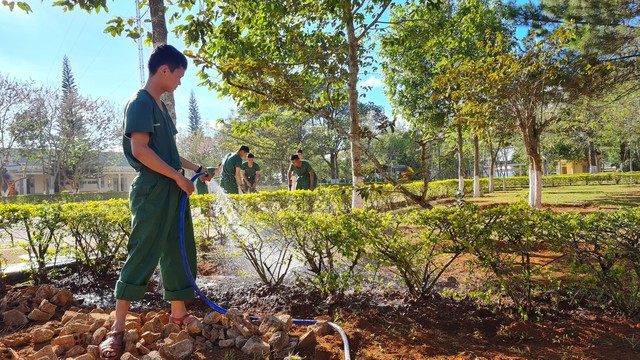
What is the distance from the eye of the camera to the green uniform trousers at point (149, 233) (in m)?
2.28

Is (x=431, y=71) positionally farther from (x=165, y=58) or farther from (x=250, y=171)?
(x=165, y=58)

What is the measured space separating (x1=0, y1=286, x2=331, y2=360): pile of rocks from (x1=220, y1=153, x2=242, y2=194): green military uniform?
19.5ft

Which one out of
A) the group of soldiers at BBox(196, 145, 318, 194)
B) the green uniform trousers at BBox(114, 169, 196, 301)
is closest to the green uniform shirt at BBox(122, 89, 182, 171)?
the green uniform trousers at BBox(114, 169, 196, 301)

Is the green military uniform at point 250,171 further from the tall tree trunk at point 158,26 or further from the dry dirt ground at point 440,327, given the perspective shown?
the dry dirt ground at point 440,327

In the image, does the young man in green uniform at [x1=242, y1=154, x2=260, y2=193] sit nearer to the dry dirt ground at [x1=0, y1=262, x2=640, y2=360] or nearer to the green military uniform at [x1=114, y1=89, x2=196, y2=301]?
the dry dirt ground at [x1=0, y1=262, x2=640, y2=360]

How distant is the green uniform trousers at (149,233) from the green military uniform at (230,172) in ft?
19.6

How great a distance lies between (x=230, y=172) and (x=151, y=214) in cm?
625

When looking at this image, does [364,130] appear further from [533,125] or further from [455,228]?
[533,125]

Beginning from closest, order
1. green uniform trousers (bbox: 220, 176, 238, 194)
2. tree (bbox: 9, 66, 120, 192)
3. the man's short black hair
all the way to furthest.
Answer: the man's short black hair
green uniform trousers (bbox: 220, 176, 238, 194)
tree (bbox: 9, 66, 120, 192)

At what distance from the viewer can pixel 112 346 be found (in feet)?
6.91

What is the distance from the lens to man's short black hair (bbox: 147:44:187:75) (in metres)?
2.44

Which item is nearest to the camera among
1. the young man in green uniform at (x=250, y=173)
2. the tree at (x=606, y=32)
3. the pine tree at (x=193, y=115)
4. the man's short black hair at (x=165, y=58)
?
the man's short black hair at (x=165, y=58)

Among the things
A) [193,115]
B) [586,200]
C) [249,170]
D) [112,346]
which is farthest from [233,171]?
[193,115]

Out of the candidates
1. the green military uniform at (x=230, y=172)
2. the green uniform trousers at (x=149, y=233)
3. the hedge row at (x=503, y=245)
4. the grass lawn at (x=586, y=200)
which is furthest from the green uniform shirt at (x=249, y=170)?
the green uniform trousers at (x=149, y=233)
